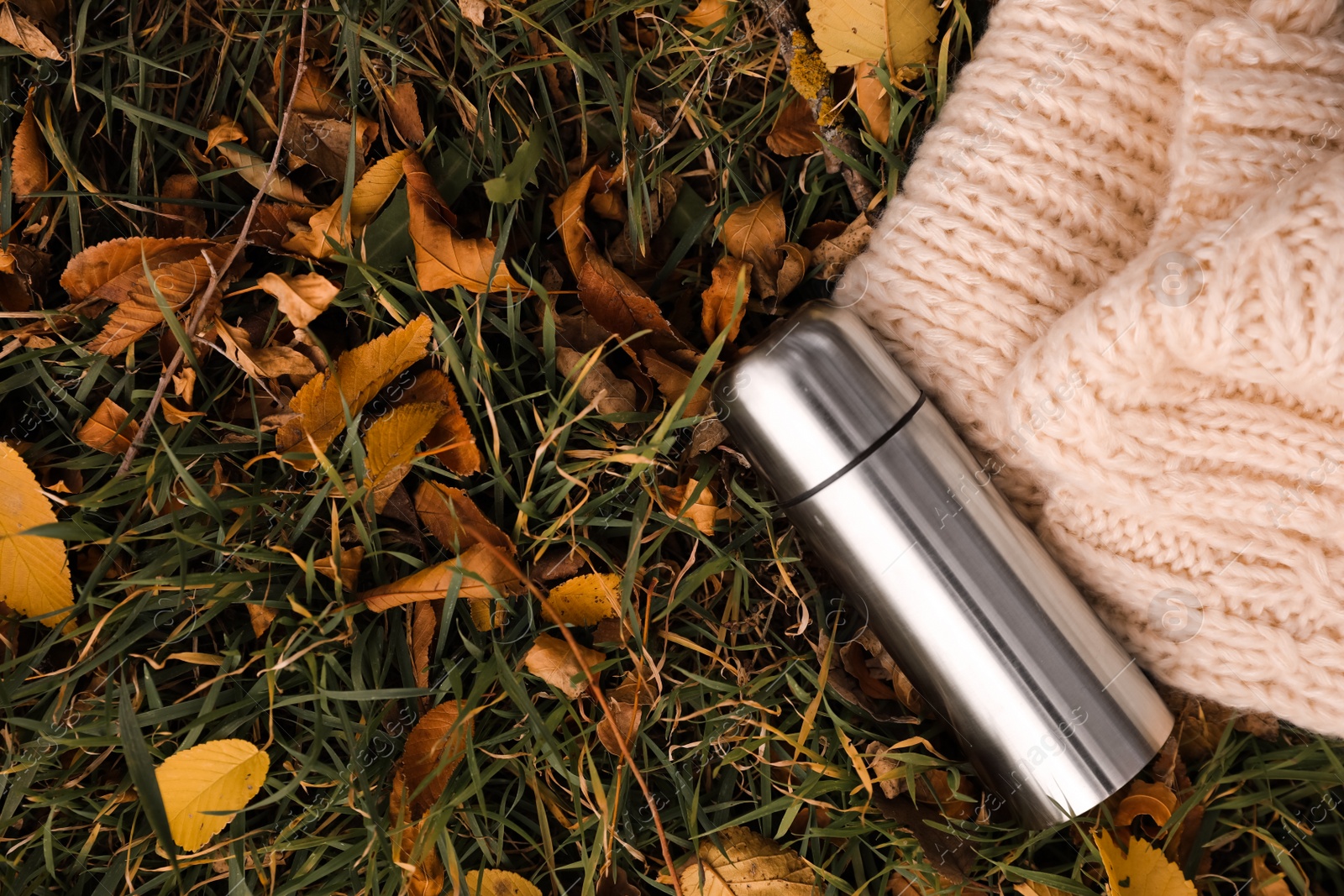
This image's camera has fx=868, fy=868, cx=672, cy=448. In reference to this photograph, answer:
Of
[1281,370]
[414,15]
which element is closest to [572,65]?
[414,15]

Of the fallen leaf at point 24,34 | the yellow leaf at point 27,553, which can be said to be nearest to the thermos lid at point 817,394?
the yellow leaf at point 27,553

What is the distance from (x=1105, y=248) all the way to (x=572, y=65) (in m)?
0.67

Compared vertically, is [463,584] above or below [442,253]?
below

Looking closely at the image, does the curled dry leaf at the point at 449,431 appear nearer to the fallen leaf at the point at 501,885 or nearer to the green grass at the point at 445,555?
the green grass at the point at 445,555

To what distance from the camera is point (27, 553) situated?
1.03 m

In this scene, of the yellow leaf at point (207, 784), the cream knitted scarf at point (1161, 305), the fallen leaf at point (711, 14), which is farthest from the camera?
the fallen leaf at point (711, 14)

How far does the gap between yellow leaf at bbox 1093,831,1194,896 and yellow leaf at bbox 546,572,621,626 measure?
63 centimetres

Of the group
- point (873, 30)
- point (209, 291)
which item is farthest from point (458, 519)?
point (873, 30)

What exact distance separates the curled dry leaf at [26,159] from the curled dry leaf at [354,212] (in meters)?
0.34

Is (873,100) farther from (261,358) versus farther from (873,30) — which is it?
(261,358)

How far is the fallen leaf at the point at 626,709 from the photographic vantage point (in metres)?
1.04

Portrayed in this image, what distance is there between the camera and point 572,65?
109cm

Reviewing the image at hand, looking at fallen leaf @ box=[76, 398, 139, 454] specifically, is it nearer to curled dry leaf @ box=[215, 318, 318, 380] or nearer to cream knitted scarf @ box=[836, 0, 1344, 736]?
curled dry leaf @ box=[215, 318, 318, 380]

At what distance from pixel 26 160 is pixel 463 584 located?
2.53 ft
